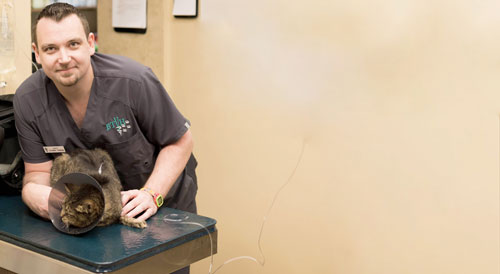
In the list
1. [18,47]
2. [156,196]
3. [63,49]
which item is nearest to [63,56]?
[63,49]

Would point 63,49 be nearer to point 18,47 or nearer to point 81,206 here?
point 81,206

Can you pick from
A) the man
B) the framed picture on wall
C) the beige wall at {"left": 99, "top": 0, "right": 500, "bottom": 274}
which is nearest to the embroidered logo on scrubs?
the man

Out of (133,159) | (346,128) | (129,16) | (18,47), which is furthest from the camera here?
(129,16)

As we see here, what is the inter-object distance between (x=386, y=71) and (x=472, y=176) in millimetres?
556

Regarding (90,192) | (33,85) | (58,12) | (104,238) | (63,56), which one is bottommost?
(104,238)

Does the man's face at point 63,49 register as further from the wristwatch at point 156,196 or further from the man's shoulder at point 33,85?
the wristwatch at point 156,196

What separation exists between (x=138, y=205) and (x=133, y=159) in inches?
9.3

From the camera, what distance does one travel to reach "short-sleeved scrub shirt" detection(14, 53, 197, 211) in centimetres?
175

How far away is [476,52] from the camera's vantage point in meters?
2.22

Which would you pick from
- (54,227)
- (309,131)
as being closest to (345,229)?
(309,131)

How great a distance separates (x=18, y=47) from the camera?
2176 mm

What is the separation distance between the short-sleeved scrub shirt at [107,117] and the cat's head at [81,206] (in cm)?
28

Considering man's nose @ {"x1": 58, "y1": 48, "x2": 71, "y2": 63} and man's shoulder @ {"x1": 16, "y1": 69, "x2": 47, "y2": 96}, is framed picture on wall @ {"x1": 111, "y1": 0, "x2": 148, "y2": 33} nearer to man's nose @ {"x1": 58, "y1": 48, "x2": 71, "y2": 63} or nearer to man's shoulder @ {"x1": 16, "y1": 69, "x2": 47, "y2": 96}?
man's shoulder @ {"x1": 16, "y1": 69, "x2": 47, "y2": 96}

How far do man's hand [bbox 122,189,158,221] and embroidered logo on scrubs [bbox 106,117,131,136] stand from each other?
229 mm
